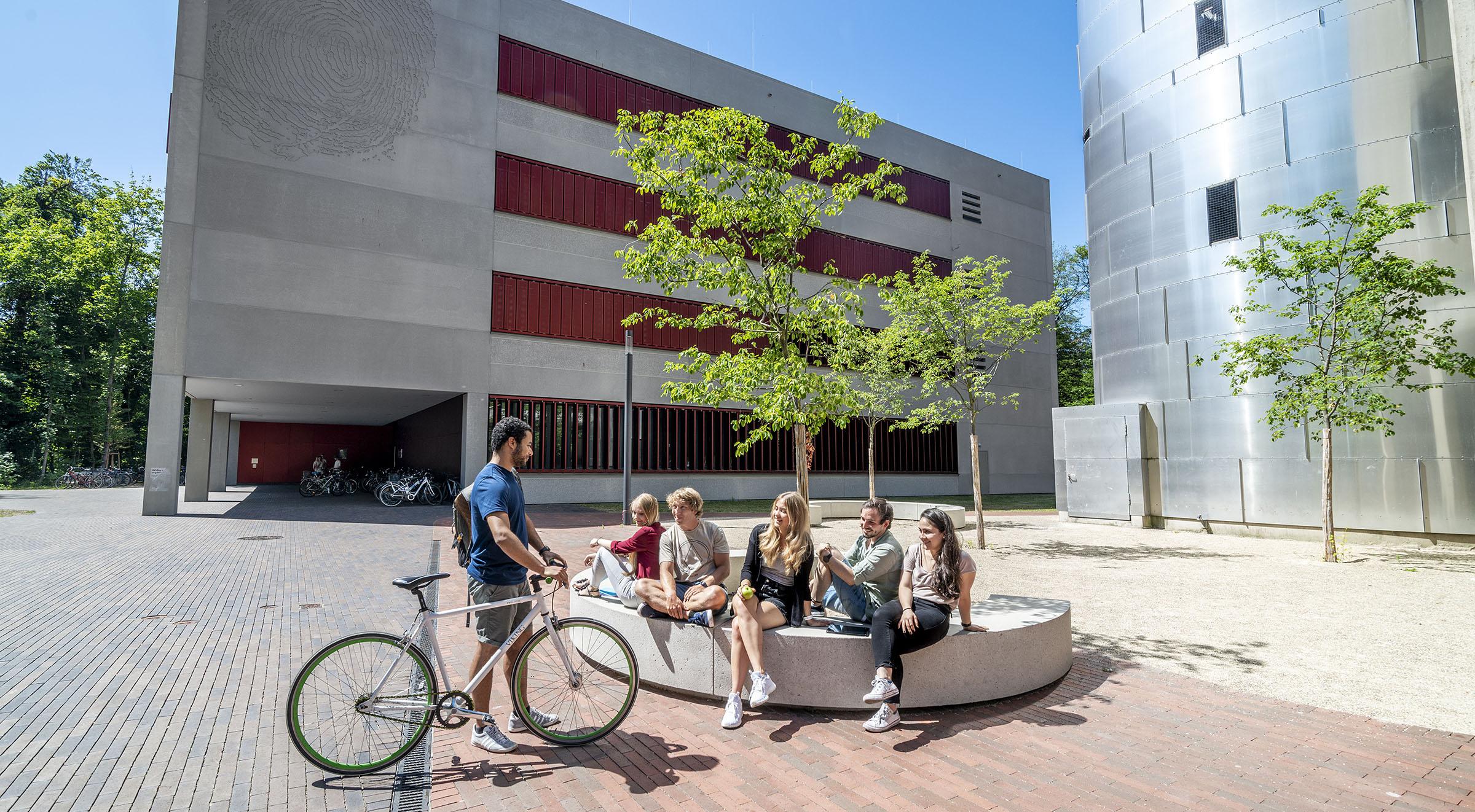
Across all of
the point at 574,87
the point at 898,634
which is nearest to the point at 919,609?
the point at 898,634

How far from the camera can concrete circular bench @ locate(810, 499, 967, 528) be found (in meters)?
16.5

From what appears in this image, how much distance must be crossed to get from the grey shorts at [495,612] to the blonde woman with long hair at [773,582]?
137 cm

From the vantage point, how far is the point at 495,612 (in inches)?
167

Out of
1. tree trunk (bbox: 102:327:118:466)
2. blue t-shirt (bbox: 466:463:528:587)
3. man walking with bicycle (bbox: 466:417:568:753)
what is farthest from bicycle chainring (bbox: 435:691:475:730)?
tree trunk (bbox: 102:327:118:466)

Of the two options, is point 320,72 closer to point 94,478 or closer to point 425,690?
point 425,690

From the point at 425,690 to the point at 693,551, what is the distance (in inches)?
76.7

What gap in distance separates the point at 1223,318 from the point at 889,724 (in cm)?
1596

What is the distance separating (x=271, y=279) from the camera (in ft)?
63.6

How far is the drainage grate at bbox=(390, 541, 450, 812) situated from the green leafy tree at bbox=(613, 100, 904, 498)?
15.7ft

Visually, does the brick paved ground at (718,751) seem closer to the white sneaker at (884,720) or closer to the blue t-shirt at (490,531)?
the white sneaker at (884,720)

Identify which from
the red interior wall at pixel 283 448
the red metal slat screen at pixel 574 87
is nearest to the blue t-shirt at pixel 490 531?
the red metal slat screen at pixel 574 87

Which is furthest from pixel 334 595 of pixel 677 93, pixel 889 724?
pixel 677 93

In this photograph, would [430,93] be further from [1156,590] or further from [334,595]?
[1156,590]

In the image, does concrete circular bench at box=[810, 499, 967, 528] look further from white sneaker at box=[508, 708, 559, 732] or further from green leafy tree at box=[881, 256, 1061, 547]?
white sneaker at box=[508, 708, 559, 732]
